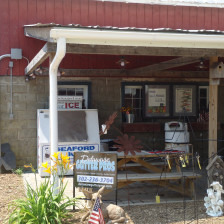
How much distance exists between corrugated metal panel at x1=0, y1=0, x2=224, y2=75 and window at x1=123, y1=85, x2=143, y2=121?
178 centimetres

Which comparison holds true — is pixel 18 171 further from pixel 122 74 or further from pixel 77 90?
pixel 122 74

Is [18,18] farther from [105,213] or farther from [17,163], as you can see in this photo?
[105,213]

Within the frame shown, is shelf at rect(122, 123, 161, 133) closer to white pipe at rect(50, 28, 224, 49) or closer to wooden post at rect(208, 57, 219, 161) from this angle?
A: wooden post at rect(208, 57, 219, 161)

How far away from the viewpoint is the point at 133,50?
6309 mm

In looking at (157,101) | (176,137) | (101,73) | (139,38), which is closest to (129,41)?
(139,38)

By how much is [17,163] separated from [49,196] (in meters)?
4.74

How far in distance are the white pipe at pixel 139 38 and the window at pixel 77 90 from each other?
4610 mm

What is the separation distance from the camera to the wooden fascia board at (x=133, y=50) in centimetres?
602

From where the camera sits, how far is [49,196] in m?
5.25

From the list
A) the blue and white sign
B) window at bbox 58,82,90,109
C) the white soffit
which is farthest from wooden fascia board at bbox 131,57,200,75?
the blue and white sign

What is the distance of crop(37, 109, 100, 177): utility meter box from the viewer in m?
9.11

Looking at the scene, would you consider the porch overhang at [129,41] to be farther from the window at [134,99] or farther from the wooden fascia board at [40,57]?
the window at [134,99]

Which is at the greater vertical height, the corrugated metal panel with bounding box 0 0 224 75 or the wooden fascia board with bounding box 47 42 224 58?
the corrugated metal panel with bounding box 0 0 224 75

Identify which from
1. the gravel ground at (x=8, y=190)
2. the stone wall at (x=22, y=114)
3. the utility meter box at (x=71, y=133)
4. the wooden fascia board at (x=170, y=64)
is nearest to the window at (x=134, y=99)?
the wooden fascia board at (x=170, y=64)
